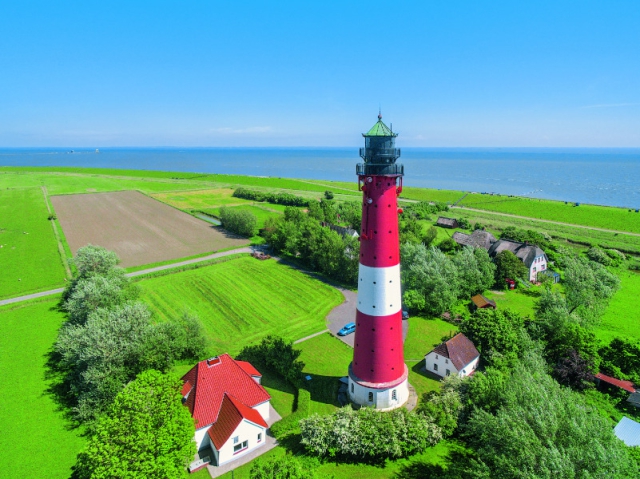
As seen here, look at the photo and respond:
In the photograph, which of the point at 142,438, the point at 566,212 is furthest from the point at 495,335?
the point at 566,212

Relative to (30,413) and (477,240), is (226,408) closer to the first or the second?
(30,413)

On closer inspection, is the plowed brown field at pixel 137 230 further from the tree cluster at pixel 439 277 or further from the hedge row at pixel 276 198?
the tree cluster at pixel 439 277

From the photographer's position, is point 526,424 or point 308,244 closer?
point 526,424

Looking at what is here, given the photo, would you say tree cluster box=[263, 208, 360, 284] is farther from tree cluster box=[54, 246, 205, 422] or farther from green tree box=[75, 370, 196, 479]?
green tree box=[75, 370, 196, 479]

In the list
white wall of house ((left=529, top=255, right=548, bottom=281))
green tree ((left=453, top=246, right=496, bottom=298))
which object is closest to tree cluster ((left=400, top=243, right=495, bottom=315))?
green tree ((left=453, top=246, right=496, bottom=298))

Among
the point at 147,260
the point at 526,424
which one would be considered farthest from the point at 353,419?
the point at 147,260

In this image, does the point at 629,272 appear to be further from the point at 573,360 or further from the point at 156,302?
the point at 156,302
